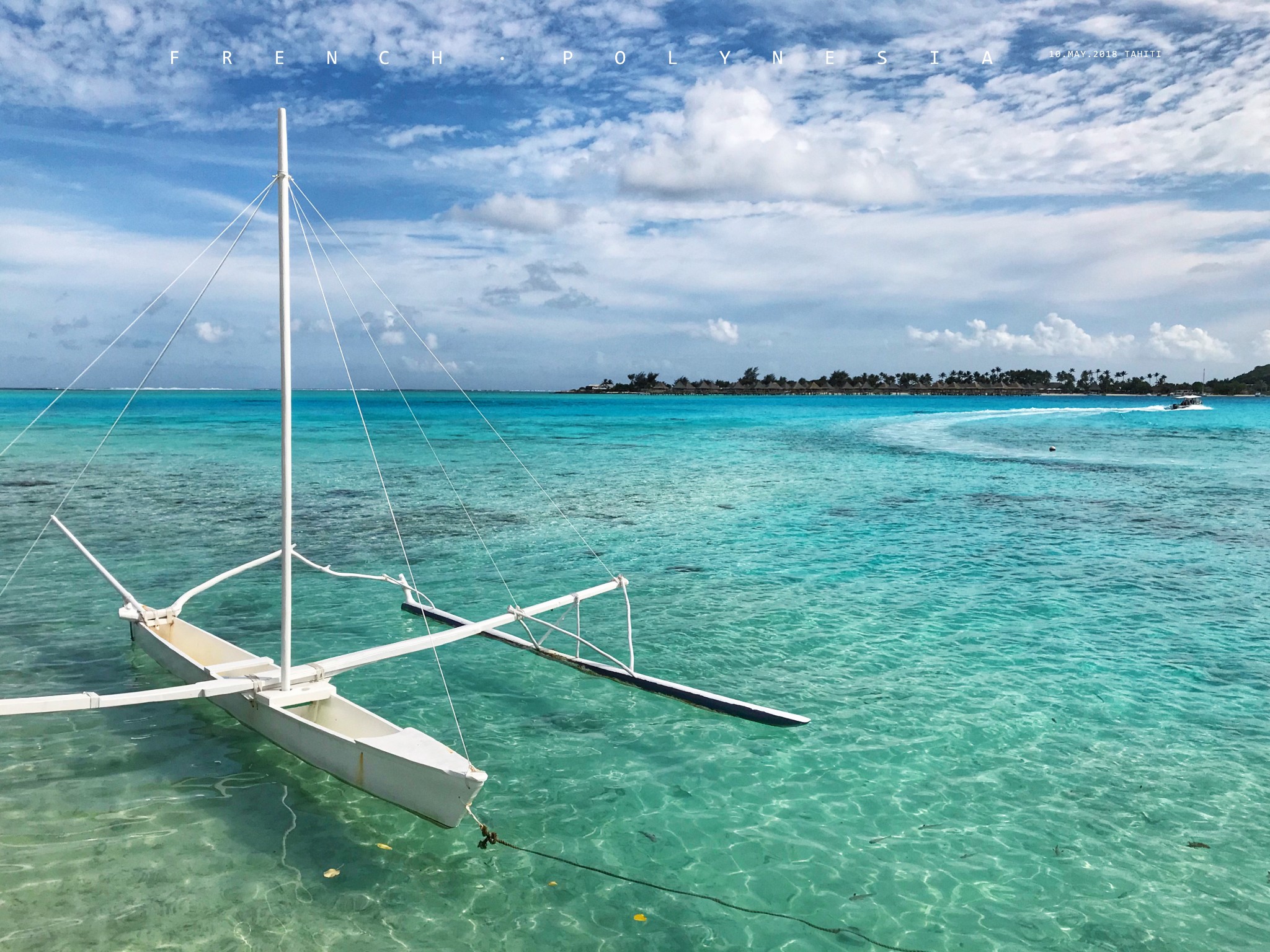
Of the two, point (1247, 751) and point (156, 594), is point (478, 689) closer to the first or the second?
point (156, 594)

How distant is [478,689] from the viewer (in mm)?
9586

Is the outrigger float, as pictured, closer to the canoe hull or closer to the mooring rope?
the canoe hull

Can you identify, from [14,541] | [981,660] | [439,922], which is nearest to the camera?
[439,922]

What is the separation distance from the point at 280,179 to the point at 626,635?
24.4ft

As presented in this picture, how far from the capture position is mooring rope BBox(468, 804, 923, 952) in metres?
5.48

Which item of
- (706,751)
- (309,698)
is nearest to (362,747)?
(309,698)

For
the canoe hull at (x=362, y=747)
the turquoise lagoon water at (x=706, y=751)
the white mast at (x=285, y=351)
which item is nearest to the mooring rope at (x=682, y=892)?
the turquoise lagoon water at (x=706, y=751)

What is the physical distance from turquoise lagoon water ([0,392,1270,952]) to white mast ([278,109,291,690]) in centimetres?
159

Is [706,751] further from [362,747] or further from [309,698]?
[309,698]

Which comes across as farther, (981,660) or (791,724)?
(981,660)

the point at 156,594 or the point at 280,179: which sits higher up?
the point at 280,179

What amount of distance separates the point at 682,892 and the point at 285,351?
572 centimetres

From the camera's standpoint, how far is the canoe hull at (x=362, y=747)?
5.90m

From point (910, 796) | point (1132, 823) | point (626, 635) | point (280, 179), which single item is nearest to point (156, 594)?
point (626, 635)
